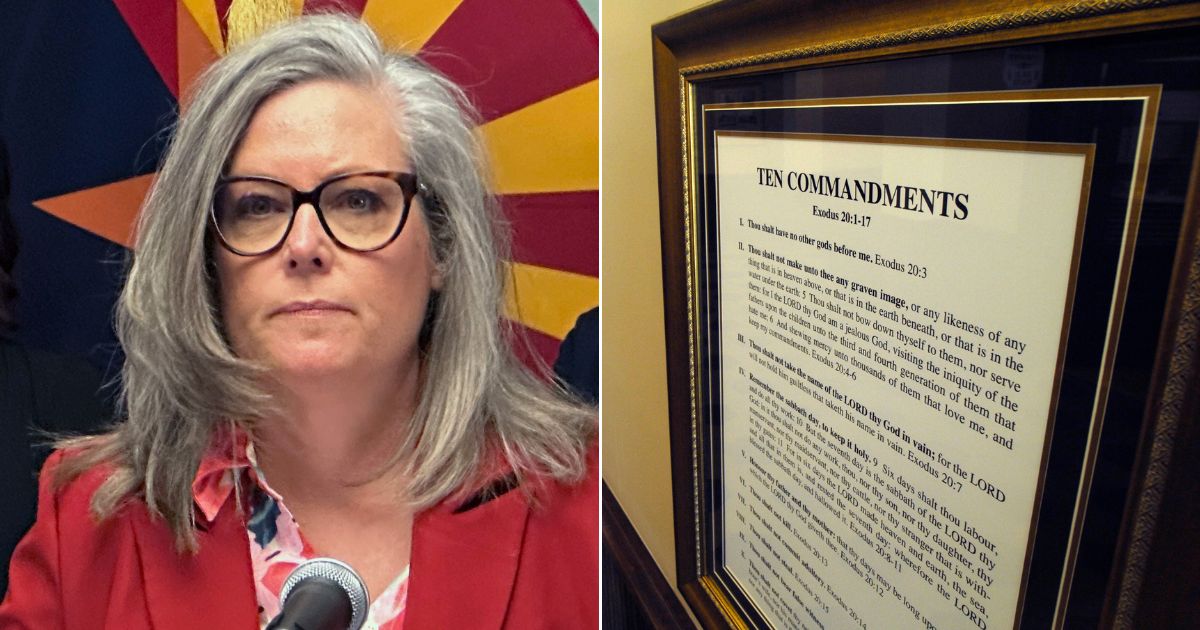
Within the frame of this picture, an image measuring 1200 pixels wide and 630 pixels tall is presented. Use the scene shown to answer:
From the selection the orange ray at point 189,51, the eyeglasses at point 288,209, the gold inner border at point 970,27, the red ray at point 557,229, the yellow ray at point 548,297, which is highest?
the orange ray at point 189,51

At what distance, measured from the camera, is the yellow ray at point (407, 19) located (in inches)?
39.1

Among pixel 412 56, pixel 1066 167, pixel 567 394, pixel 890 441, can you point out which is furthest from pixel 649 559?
pixel 1066 167

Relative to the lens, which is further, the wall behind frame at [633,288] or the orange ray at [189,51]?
the wall behind frame at [633,288]

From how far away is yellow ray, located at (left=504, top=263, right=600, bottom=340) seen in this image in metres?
1.10

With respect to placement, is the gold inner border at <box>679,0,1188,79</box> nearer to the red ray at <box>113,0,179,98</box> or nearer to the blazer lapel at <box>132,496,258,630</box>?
the red ray at <box>113,0,179,98</box>

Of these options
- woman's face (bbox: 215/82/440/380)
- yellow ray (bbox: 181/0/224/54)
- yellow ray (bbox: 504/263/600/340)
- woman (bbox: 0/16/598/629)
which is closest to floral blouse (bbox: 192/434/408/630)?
woman (bbox: 0/16/598/629)

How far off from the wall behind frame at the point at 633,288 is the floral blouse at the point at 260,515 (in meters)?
0.44

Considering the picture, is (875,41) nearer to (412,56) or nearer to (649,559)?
(412,56)

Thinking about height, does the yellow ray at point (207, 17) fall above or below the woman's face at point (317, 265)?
above

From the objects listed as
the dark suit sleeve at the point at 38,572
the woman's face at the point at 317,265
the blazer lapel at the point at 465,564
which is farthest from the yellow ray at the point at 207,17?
the blazer lapel at the point at 465,564

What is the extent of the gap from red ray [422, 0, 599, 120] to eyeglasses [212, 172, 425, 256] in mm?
177

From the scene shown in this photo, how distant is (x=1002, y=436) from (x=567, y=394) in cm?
71

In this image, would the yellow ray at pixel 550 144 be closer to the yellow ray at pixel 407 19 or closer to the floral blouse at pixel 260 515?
the yellow ray at pixel 407 19

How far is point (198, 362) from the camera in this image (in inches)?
38.2
